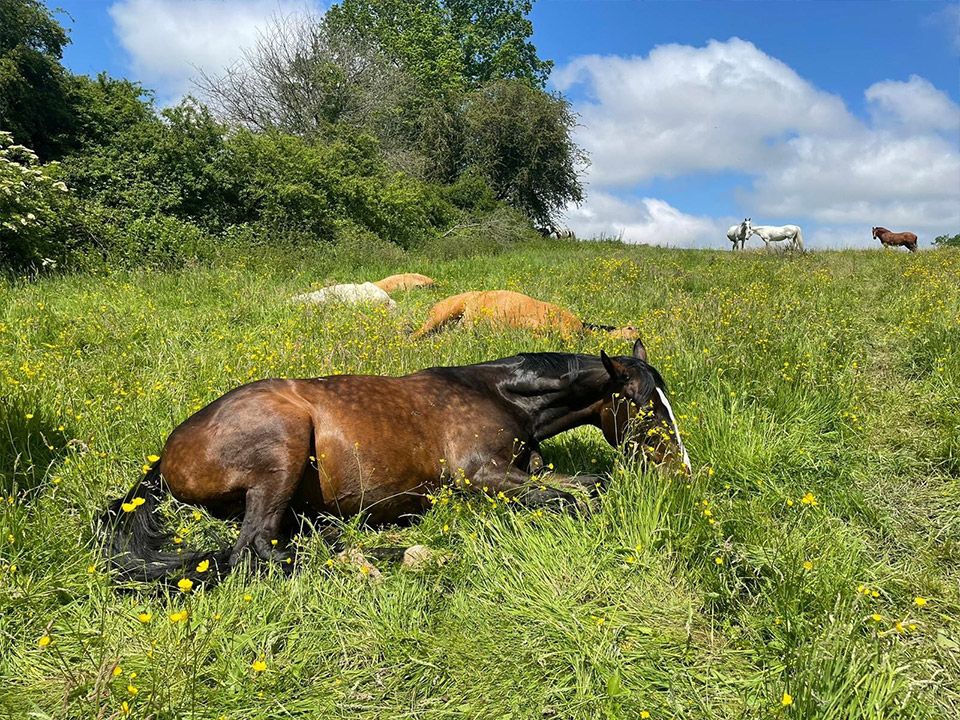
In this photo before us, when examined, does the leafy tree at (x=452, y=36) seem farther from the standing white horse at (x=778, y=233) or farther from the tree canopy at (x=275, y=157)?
the standing white horse at (x=778, y=233)

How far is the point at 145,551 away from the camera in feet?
9.65

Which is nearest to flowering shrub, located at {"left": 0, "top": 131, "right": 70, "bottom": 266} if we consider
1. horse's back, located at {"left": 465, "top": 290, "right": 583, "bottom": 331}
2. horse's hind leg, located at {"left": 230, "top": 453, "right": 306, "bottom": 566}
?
horse's back, located at {"left": 465, "top": 290, "right": 583, "bottom": 331}

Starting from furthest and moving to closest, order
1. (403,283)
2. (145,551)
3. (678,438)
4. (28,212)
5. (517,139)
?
(517,139), (403,283), (28,212), (678,438), (145,551)

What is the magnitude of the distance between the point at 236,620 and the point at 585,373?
2.74 meters

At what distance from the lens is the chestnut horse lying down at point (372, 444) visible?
10.2 ft

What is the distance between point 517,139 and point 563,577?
101 feet

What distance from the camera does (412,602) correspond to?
2703 mm

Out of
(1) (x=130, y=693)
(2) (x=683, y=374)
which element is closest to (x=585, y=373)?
(2) (x=683, y=374)

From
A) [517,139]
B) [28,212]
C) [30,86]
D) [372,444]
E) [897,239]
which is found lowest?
[372,444]

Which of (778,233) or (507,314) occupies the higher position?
(778,233)

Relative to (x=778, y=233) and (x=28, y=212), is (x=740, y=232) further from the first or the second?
(x=28, y=212)

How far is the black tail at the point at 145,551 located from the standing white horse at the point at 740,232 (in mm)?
28503

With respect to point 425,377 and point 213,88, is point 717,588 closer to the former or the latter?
point 425,377

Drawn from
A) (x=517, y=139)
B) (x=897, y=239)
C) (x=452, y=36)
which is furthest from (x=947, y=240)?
(x=452, y=36)
